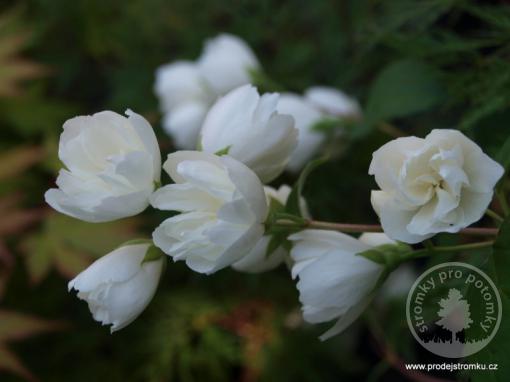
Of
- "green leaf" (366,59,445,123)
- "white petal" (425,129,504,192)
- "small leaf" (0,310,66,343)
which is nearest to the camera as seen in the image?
"white petal" (425,129,504,192)

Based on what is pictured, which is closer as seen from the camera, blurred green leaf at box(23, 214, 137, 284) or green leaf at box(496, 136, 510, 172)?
green leaf at box(496, 136, 510, 172)

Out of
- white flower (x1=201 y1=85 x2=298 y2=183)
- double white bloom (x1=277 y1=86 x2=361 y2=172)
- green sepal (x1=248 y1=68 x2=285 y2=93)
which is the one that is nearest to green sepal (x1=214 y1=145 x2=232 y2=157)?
white flower (x1=201 y1=85 x2=298 y2=183)

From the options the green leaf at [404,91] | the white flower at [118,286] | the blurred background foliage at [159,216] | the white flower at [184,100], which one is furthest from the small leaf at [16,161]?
the white flower at [118,286]

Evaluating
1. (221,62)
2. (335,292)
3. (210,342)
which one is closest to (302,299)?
(335,292)

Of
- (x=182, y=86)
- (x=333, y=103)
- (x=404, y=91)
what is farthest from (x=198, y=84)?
(x=404, y=91)

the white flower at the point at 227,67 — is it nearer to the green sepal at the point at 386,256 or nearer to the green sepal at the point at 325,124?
the green sepal at the point at 325,124

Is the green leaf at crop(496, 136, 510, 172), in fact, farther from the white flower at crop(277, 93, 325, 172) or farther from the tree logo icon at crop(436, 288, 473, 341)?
the white flower at crop(277, 93, 325, 172)
